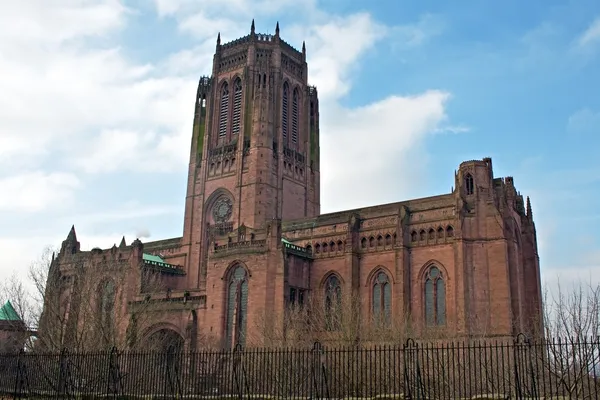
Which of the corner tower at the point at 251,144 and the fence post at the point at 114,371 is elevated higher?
the corner tower at the point at 251,144

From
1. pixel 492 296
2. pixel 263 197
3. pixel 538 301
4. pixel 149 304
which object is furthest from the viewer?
pixel 263 197

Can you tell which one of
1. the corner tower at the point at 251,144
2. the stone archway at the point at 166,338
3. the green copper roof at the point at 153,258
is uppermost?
the corner tower at the point at 251,144

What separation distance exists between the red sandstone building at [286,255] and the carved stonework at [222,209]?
0.43 feet

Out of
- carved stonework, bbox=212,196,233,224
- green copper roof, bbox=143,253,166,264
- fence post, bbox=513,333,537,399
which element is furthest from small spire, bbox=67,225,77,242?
fence post, bbox=513,333,537,399

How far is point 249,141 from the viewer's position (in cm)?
7012

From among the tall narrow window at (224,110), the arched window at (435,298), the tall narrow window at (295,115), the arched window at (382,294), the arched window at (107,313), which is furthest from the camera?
the tall narrow window at (295,115)

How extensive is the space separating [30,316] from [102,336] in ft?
20.2

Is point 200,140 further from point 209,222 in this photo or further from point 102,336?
point 102,336

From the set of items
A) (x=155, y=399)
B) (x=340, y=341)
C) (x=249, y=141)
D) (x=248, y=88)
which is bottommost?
(x=155, y=399)

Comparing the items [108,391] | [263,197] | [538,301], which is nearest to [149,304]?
→ [263,197]

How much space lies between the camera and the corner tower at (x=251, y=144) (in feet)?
223

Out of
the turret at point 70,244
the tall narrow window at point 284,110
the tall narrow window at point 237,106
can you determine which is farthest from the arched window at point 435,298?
the turret at point 70,244

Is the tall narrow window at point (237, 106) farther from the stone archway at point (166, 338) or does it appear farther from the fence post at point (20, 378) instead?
the fence post at point (20, 378)

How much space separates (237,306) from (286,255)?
19.6ft
